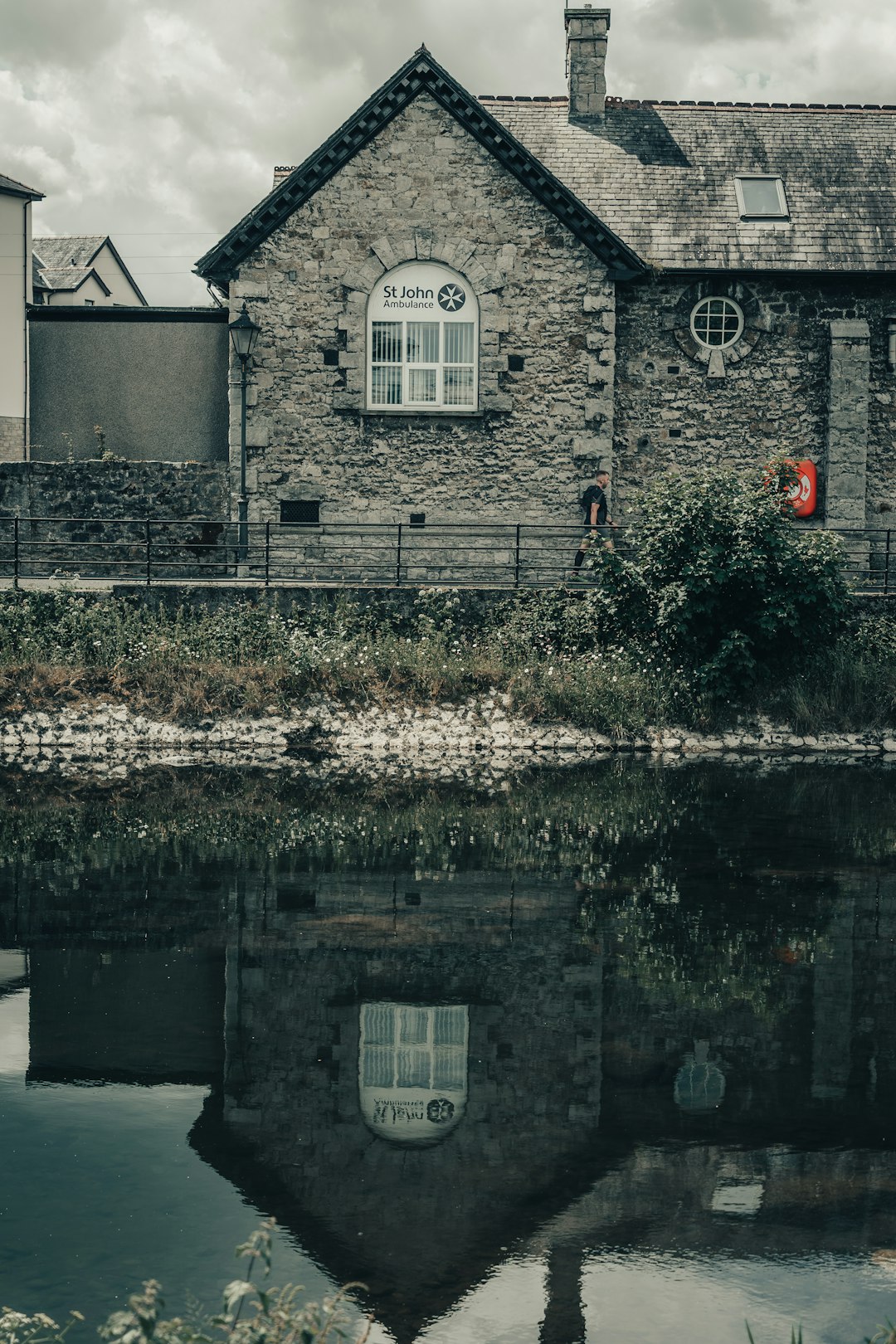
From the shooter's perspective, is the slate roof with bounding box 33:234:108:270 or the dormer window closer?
the dormer window

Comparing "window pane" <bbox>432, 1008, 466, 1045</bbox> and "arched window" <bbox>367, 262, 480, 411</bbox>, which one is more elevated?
"arched window" <bbox>367, 262, 480, 411</bbox>

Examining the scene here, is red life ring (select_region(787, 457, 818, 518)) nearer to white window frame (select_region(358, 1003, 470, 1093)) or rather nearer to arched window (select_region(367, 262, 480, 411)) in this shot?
arched window (select_region(367, 262, 480, 411))

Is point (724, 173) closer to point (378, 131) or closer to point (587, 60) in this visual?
point (587, 60)

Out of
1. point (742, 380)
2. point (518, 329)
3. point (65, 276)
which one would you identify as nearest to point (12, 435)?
point (518, 329)

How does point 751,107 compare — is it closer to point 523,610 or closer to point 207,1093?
point 523,610

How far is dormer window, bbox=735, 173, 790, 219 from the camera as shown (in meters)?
24.9

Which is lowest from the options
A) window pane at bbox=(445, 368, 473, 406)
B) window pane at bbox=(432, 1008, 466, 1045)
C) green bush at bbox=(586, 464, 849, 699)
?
window pane at bbox=(432, 1008, 466, 1045)

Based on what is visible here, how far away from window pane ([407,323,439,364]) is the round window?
4.57 m

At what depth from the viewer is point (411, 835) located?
43.4 feet

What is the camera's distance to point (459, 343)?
23672mm

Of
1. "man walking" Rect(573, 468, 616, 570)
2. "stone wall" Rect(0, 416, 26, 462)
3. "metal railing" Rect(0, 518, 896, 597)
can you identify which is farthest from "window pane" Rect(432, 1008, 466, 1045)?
"stone wall" Rect(0, 416, 26, 462)

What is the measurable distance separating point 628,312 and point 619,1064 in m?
18.8

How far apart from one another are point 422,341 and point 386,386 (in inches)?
38.0

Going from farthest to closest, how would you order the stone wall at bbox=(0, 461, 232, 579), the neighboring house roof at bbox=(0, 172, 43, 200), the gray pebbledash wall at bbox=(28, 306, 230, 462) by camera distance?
the neighboring house roof at bbox=(0, 172, 43, 200), the gray pebbledash wall at bbox=(28, 306, 230, 462), the stone wall at bbox=(0, 461, 232, 579)
